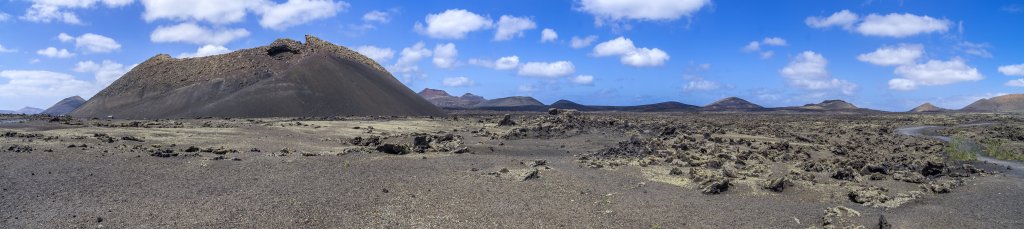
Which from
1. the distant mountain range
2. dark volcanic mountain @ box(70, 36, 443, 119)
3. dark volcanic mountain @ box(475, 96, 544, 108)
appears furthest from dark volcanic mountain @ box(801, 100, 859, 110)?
dark volcanic mountain @ box(70, 36, 443, 119)

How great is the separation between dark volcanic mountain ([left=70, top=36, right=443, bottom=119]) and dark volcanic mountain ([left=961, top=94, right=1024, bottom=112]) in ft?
435

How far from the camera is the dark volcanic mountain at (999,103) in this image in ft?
422

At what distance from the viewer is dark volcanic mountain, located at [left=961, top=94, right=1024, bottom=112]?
128 meters

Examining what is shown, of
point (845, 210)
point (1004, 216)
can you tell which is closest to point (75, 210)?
point (845, 210)

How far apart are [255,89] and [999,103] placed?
508 ft

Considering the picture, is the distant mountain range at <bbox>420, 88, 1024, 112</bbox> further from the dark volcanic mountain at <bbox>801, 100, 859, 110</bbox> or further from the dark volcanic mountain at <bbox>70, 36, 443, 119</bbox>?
the dark volcanic mountain at <bbox>70, 36, 443, 119</bbox>

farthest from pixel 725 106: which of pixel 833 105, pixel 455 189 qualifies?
pixel 455 189

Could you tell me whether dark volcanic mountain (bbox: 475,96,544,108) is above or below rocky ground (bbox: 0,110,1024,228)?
above

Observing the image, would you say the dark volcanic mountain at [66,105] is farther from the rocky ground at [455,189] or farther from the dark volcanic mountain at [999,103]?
the dark volcanic mountain at [999,103]

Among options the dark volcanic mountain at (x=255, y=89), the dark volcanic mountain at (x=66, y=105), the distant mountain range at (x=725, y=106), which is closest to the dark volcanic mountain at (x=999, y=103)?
the distant mountain range at (x=725, y=106)

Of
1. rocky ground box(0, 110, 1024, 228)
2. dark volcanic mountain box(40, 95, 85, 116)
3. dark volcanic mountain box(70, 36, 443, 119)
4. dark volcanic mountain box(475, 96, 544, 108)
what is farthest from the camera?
dark volcanic mountain box(475, 96, 544, 108)

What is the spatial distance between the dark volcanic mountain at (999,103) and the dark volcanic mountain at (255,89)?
435ft

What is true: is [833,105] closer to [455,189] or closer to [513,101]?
[513,101]

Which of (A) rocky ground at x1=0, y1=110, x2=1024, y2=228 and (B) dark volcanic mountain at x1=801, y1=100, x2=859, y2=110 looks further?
(B) dark volcanic mountain at x1=801, y1=100, x2=859, y2=110
